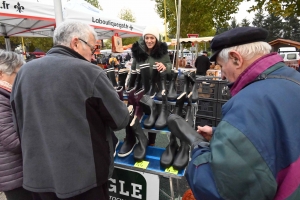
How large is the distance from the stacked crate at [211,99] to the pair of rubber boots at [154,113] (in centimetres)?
107

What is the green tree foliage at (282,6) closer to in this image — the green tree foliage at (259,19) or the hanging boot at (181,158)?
the hanging boot at (181,158)

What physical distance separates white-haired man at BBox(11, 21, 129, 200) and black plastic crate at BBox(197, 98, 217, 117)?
1902 millimetres

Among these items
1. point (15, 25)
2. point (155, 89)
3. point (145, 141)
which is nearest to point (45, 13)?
point (15, 25)

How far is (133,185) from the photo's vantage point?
5.76 ft

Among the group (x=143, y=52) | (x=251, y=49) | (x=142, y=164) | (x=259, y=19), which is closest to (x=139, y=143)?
(x=142, y=164)

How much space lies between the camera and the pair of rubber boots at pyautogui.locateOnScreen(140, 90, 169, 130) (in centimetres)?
189

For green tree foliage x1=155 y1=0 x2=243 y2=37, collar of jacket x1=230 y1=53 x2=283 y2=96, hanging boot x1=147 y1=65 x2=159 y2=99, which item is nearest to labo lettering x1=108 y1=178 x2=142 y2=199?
hanging boot x1=147 y1=65 x2=159 y2=99

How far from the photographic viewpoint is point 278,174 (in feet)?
2.30

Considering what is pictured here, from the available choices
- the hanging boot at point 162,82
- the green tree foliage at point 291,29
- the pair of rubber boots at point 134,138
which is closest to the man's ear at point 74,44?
the pair of rubber boots at point 134,138

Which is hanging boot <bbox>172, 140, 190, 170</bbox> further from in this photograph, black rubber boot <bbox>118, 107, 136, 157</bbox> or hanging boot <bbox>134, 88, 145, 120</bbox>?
hanging boot <bbox>134, 88, 145, 120</bbox>

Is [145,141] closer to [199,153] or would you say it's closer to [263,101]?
[199,153]

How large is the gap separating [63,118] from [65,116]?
0.01m

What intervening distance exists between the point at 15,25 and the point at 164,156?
542 centimetres

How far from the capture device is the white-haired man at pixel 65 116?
3.59 feet
